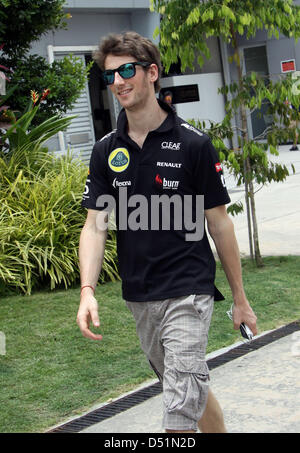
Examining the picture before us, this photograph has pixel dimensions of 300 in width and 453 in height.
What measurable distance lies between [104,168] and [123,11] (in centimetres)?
1611

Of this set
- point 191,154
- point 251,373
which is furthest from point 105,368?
point 191,154

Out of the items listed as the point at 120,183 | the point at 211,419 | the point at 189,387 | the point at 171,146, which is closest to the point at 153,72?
the point at 171,146

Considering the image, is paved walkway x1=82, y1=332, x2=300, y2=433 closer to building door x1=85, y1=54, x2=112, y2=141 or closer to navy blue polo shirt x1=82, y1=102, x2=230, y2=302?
navy blue polo shirt x1=82, y1=102, x2=230, y2=302

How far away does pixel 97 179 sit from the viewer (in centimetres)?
351

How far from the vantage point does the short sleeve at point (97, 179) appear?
11.5 ft

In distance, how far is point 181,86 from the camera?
21281mm

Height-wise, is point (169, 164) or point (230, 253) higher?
point (169, 164)

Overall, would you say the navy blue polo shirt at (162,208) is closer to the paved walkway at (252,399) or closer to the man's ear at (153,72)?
the man's ear at (153,72)

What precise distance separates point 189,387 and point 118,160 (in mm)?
1021

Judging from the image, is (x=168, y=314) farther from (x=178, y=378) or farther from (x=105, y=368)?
(x=105, y=368)

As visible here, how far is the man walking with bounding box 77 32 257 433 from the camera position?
3.25 meters

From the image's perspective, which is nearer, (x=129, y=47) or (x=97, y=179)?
(x=129, y=47)

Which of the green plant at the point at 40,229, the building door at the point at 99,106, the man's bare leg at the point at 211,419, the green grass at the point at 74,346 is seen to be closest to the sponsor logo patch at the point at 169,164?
the man's bare leg at the point at 211,419

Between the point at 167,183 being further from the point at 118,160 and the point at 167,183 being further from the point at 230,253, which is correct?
the point at 230,253
